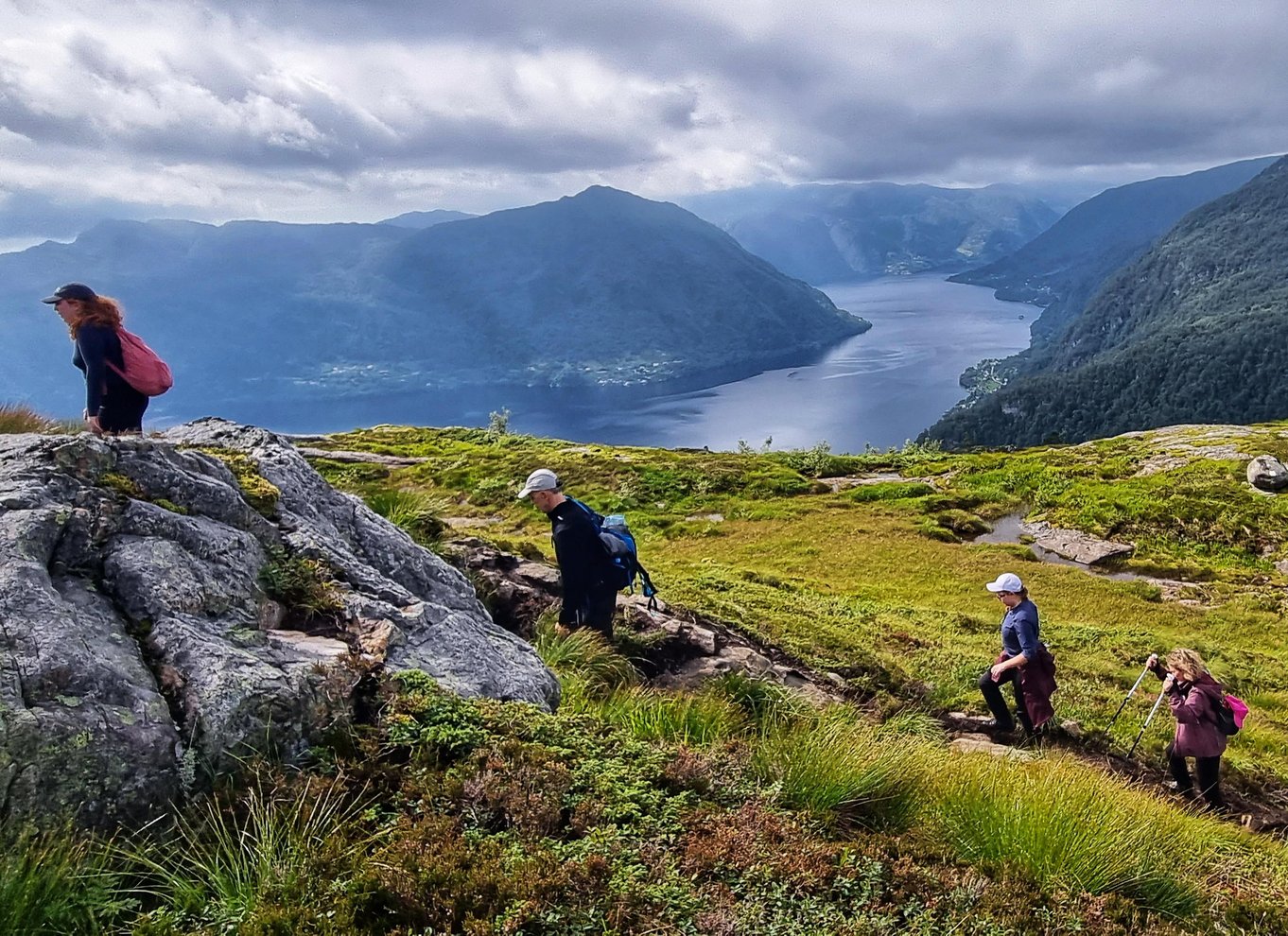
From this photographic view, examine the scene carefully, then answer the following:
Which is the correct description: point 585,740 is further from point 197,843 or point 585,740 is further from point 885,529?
point 885,529

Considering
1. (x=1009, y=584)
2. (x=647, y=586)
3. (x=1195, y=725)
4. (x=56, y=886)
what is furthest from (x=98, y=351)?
(x=1195, y=725)

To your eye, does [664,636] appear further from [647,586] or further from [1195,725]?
[1195,725]

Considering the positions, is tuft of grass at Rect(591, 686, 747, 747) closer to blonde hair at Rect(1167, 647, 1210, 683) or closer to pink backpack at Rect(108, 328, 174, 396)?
pink backpack at Rect(108, 328, 174, 396)

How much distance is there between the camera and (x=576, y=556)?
324 inches

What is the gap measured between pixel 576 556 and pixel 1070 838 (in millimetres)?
5182

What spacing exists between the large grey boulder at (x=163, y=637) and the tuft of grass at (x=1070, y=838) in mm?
3236

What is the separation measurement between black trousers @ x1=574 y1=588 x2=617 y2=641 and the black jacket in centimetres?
2

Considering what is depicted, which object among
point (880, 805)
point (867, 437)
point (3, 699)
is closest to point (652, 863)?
point (880, 805)

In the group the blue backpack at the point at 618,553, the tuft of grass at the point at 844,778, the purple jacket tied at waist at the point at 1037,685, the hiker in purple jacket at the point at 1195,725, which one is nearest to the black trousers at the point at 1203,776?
the hiker in purple jacket at the point at 1195,725

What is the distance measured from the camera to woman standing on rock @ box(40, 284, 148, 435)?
6.67 metres

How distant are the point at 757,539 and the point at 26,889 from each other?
2504 centimetres

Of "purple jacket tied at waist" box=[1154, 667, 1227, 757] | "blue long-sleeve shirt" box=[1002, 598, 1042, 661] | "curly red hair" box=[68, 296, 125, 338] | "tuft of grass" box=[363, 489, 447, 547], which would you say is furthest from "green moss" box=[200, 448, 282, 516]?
"purple jacket tied at waist" box=[1154, 667, 1227, 757]

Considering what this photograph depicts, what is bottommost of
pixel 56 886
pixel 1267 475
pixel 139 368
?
pixel 1267 475

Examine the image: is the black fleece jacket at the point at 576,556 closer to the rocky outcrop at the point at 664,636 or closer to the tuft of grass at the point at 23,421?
the rocky outcrop at the point at 664,636
